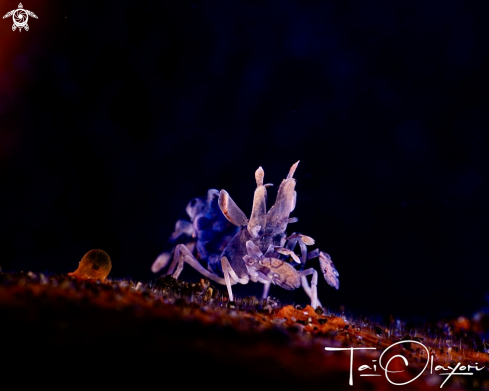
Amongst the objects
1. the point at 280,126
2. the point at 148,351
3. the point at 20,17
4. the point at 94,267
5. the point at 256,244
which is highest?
the point at 20,17

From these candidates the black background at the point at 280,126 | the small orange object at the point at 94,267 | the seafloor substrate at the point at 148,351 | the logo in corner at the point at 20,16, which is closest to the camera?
the seafloor substrate at the point at 148,351

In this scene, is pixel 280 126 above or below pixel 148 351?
above

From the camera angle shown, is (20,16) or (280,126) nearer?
(20,16)

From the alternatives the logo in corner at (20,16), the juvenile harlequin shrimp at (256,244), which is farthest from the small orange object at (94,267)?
the logo in corner at (20,16)

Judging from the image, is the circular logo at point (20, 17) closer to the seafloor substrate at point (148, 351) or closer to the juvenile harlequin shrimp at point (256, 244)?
the juvenile harlequin shrimp at point (256, 244)

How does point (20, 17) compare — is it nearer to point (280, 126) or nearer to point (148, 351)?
point (280, 126)

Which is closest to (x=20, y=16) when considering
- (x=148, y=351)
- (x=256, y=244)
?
(x=256, y=244)

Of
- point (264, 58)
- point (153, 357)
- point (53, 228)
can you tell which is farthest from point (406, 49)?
point (53, 228)
